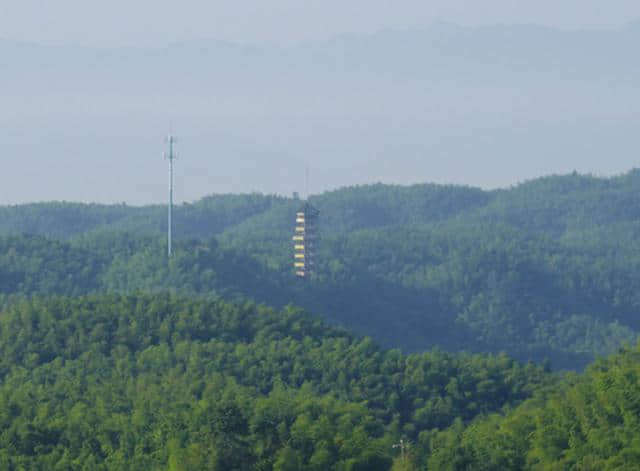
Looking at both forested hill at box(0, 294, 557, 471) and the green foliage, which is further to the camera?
forested hill at box(0, 294, 557, 471)

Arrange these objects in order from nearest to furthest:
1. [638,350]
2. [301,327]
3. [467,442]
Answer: [467,442]
[638,350]
[301,327]

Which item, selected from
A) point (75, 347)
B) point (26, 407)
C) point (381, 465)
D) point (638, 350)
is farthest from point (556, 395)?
point (75, 347)

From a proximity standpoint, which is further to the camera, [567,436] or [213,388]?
[213,388]

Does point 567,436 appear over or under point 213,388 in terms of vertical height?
over

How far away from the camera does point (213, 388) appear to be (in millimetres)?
115062

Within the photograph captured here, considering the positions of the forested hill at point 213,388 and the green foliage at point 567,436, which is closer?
the green foliage at point 567,436

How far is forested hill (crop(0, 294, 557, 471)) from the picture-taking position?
91.5 m

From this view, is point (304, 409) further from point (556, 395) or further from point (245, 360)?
point (245, 360)

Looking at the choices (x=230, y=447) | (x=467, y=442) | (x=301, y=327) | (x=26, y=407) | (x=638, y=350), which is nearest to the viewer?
(x=230, y=447)

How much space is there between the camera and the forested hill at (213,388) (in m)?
91.5

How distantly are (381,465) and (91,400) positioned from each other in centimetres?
2233

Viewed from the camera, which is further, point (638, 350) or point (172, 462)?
Answer: point (638, 350)

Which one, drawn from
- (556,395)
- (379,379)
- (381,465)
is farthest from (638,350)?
(381,465)

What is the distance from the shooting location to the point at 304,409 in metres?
98.2
